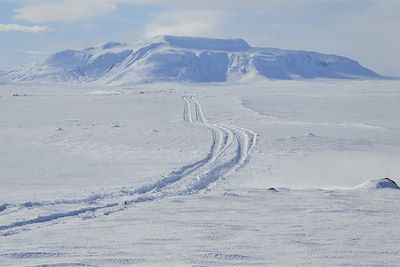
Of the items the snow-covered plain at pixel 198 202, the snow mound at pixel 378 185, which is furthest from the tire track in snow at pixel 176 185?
the snow mound at pixel 378 185

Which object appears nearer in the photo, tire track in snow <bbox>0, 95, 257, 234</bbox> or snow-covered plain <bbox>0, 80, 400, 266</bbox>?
snow-covered plain <bbox>0, 80, 400, 266</bbox>

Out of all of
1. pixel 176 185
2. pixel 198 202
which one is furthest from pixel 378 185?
pixel 176 185

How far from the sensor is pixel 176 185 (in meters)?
15.2

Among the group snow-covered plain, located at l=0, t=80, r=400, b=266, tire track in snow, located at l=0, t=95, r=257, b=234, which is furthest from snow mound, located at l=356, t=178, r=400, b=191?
tire track in snow, located at l=0, t=95, r=257, b=234

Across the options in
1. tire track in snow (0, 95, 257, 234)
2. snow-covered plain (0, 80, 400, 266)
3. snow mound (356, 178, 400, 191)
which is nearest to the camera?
snow-covered plain (0, 80, 400, 266)

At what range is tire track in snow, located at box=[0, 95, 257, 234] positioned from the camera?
36.6 ft

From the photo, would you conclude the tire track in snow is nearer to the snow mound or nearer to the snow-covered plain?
the snow-covered plain

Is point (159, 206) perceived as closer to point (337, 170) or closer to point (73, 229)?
point (73, 229)

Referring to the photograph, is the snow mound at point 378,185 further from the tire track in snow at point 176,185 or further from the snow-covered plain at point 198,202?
the tire track in snow at point 176,185

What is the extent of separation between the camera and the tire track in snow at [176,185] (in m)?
11.1

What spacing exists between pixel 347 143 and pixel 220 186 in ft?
42.2

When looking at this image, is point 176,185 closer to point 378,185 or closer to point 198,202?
point 198,202

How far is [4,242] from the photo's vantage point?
331 inches

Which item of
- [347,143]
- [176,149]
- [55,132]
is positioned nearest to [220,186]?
[176,149]
